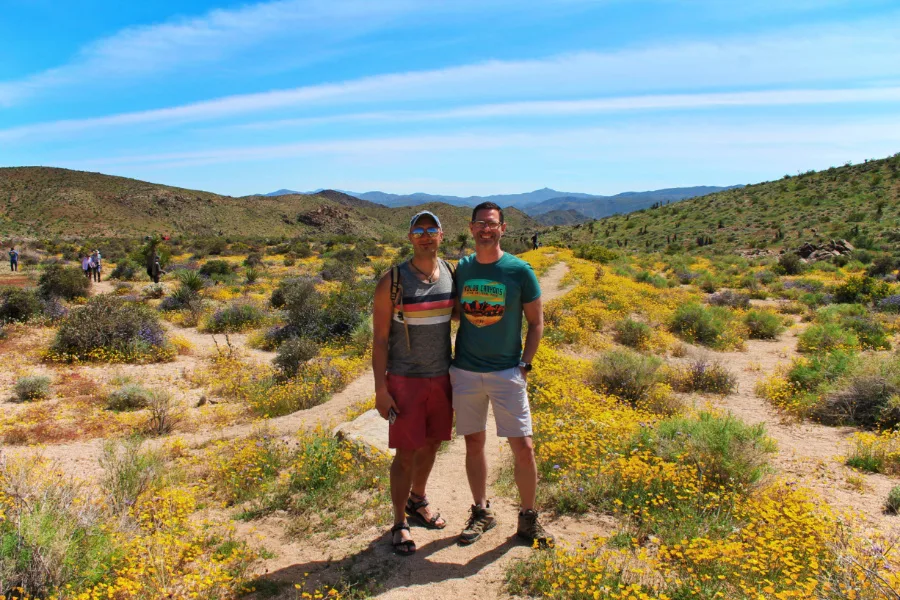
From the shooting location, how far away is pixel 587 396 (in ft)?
23.9

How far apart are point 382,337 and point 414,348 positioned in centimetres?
23

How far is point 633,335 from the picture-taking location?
1222cm

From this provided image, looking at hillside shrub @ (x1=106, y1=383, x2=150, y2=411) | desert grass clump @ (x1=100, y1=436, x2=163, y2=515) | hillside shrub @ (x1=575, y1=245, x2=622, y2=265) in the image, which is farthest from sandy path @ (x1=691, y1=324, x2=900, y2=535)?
hillside shrub @ (x1=575, y1=245, x2=622, y2=265)

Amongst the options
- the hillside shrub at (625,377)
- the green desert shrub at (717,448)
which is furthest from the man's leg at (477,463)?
the hillside shrub at (625,377)

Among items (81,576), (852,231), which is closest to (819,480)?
(81,576)

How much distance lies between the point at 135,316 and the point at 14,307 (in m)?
4.08

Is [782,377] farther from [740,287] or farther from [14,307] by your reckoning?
[14,307]

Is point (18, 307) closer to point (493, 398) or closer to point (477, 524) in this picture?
point (477, 524)

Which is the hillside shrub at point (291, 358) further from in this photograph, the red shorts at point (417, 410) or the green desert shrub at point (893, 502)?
the green desert shrub at point (893, 502)

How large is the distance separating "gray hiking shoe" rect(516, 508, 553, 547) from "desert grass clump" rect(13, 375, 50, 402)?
27.7ft

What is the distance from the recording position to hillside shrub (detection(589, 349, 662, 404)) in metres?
8.16

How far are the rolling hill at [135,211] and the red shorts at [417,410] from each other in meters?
61.6

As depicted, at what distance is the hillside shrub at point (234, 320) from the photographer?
13.7m

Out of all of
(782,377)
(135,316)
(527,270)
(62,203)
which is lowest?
(782,377)
